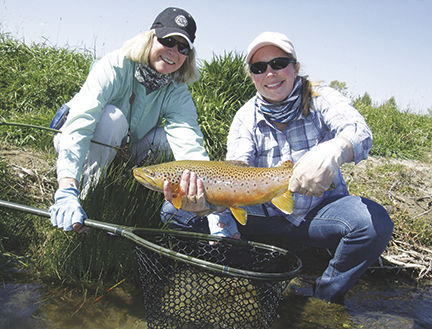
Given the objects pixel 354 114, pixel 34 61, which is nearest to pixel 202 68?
pixel 34 61

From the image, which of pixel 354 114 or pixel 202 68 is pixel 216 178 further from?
pixel 202 68

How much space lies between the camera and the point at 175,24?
3000mm

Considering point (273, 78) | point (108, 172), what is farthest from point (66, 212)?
point (273, 78)

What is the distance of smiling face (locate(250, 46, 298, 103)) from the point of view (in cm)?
273

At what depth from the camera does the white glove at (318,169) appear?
2.32 meters

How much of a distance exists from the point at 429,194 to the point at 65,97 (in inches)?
203

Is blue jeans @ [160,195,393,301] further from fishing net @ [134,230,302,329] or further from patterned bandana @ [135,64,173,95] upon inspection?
patterned bandana @ [135,64,173,95]

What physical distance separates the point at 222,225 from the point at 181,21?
66.4 inches

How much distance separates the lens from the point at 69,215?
2.19 meters

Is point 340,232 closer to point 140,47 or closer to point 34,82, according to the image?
point 140,47

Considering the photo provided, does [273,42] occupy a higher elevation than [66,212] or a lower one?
higher

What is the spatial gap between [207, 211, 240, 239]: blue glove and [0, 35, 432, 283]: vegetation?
1.79ft

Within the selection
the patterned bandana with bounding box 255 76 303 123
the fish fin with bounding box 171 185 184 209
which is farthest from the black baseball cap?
the fish fin with bounding box 171 185 184 209

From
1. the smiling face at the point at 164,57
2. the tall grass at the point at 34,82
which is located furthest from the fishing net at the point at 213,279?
the tall grass at the point at 34,82
